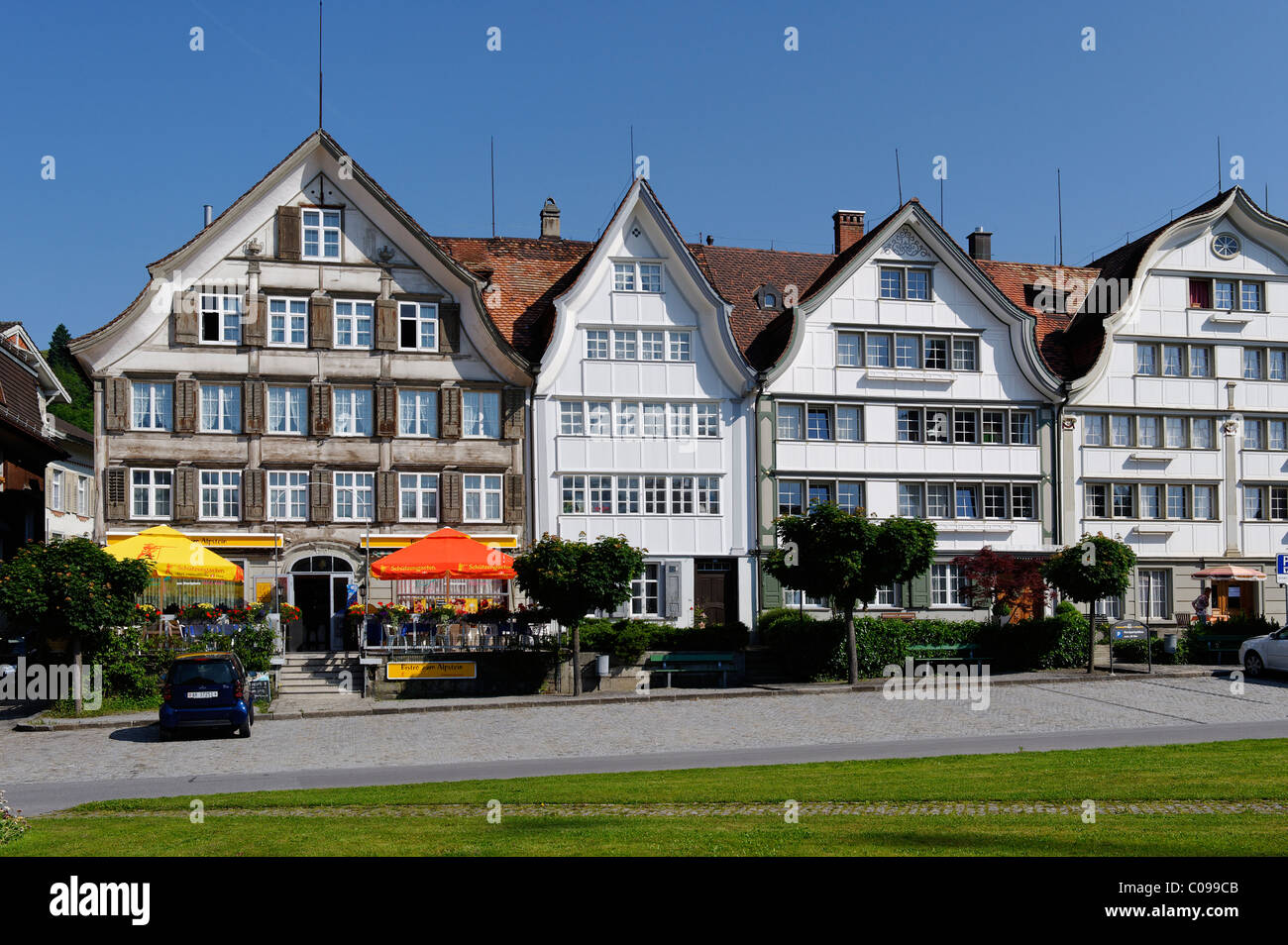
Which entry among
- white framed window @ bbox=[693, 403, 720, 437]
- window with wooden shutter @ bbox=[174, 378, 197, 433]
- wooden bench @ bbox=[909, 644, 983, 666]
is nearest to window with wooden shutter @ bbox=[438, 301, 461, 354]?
window with wooden shutter @ bbox=[174, 378, 197, 433]

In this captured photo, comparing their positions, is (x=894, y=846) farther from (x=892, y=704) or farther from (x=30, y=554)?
(x=30, y=554)

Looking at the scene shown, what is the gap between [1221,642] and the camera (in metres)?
36.6

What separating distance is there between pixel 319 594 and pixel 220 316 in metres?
8.78

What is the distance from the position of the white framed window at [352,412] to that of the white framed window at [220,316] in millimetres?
3448

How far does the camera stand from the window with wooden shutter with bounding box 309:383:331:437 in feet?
126

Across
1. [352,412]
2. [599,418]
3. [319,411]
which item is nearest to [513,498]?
[599,418]

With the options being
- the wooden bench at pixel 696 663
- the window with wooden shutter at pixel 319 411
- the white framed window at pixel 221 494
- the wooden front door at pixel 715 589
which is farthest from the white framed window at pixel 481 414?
the wooden bench at pixel 696 663

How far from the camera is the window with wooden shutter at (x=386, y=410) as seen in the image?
38656mm

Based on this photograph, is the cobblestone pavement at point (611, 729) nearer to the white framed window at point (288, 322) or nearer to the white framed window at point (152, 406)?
the white framed window at point (152, 406)

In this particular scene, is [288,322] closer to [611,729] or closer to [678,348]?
[678,348]
